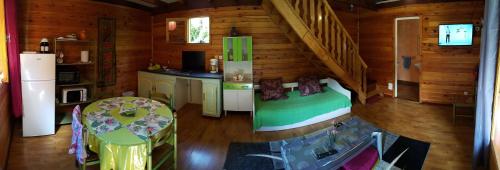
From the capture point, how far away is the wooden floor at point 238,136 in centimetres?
323

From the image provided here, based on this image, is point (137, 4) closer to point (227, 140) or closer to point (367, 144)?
point (227, 140)

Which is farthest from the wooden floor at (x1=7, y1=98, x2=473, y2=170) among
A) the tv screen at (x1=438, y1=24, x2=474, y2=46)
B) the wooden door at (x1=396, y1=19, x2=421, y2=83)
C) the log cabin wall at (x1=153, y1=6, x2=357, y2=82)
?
the wooden door at (x1=396, y1=19, x2=421, y2=83)

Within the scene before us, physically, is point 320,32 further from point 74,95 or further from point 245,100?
point 74,95

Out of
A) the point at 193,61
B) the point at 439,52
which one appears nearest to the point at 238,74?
the point at 193,61

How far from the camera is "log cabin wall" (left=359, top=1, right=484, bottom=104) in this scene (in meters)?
5.48

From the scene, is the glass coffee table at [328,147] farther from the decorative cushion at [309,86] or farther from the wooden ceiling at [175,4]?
the wooden ceiling at [175,4]

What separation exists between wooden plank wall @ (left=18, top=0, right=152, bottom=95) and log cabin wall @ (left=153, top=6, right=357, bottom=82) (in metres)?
1.00

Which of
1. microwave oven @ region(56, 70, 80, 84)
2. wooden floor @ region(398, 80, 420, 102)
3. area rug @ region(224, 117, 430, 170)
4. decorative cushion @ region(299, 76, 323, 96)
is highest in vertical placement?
microwave oven @ region(56, 70, 80, 84)

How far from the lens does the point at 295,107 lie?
4.51 meters

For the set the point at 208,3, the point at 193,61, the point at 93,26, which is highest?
the point at 208,3

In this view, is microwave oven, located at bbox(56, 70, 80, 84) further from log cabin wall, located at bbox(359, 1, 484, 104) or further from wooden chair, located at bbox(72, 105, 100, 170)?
log cabin wall, located at bbox(359, 1, 484, 104)

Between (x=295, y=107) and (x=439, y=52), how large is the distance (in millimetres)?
3546

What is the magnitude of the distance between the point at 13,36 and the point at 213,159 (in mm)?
3214

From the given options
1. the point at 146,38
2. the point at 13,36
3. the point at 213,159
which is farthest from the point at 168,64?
the point at 213,159
